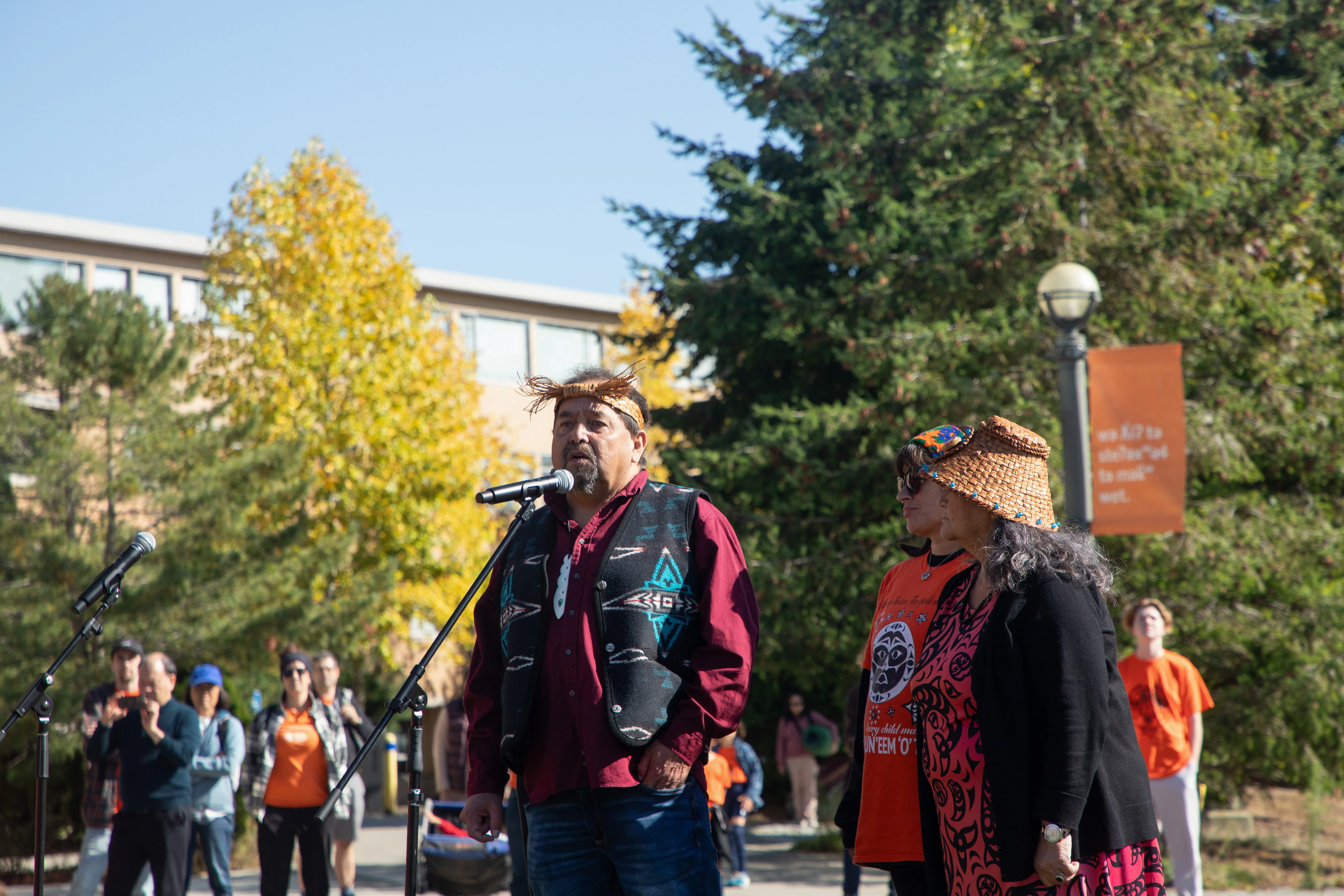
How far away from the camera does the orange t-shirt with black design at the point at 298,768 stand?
8.31m

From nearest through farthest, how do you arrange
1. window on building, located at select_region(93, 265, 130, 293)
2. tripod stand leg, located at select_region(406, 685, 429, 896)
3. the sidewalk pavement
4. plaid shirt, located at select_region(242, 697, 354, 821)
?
tripod stand leg, located at select_region(406, 685, 429, 896) < plaid shirt, located at select_region(242, 697, 354, 821) < the sidewalk pavement < window on building, located at select_region(93, 265, 130, 293)

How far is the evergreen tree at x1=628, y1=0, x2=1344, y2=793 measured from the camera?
12555 mm

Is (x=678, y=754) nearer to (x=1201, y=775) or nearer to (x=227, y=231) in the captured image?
(x=1201, y=775)

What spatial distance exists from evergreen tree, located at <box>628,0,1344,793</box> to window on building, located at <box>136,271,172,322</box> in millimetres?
21670

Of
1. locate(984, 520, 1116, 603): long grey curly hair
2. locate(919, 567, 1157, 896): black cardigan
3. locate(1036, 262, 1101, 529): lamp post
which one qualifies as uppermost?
locate(1036, 262, 1101, 529): lamp post

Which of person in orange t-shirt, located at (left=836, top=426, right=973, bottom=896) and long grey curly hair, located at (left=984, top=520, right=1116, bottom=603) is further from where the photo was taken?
person in orange t-shirt, located at (left=836, top=426, right=973, bottom=896)

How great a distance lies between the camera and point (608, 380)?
165 inches

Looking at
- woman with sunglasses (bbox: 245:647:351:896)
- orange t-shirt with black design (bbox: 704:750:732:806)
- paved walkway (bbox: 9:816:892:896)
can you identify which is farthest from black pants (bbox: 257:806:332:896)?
paved walkway (bbox: 9:816:892:896)

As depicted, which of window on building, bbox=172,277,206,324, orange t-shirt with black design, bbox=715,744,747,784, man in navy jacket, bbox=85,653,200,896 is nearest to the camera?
man in navy jacket, bbox=85,653,200,896

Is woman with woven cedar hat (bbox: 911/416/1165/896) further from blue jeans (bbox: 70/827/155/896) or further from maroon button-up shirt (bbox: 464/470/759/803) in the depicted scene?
blue jeans (bbox: 70/827/155/896)

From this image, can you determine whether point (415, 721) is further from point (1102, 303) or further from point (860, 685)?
point (1102, 303)

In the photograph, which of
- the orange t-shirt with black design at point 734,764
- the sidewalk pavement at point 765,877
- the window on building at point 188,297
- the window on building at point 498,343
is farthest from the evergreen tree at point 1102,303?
the window on building at point 498,343

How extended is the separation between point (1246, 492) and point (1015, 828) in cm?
1131

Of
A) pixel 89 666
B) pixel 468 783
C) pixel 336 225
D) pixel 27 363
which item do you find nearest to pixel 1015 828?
pixel 468 783
